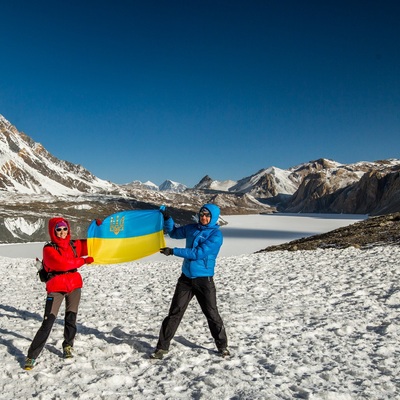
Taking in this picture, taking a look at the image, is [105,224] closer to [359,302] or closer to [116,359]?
[116,359]

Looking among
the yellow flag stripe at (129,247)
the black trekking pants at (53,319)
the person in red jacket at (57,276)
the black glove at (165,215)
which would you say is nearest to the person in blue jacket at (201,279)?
the black glove at (165,215)

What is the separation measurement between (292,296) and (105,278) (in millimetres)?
9950

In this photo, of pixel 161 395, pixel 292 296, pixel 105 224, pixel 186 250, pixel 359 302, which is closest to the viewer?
pixel 161 395

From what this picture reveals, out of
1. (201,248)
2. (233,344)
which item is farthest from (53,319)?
(233,344)

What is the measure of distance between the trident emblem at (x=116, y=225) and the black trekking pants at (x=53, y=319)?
6.25 ft

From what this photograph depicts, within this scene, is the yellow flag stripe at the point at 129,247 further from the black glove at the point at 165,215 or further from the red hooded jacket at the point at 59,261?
the red hooded jacket at the point at 59,261

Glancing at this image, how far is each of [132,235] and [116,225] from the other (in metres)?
0.46

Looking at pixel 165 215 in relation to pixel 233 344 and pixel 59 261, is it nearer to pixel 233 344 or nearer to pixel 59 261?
pixel 59 261

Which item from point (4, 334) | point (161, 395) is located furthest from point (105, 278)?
point (161, 395)

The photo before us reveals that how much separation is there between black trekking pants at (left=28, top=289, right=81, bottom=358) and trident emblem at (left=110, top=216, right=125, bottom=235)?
1905 mm

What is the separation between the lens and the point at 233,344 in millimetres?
8172

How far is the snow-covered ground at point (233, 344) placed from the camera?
19.7 ft

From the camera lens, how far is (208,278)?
7.27 meters

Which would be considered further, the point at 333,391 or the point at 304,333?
the point at 304,333
